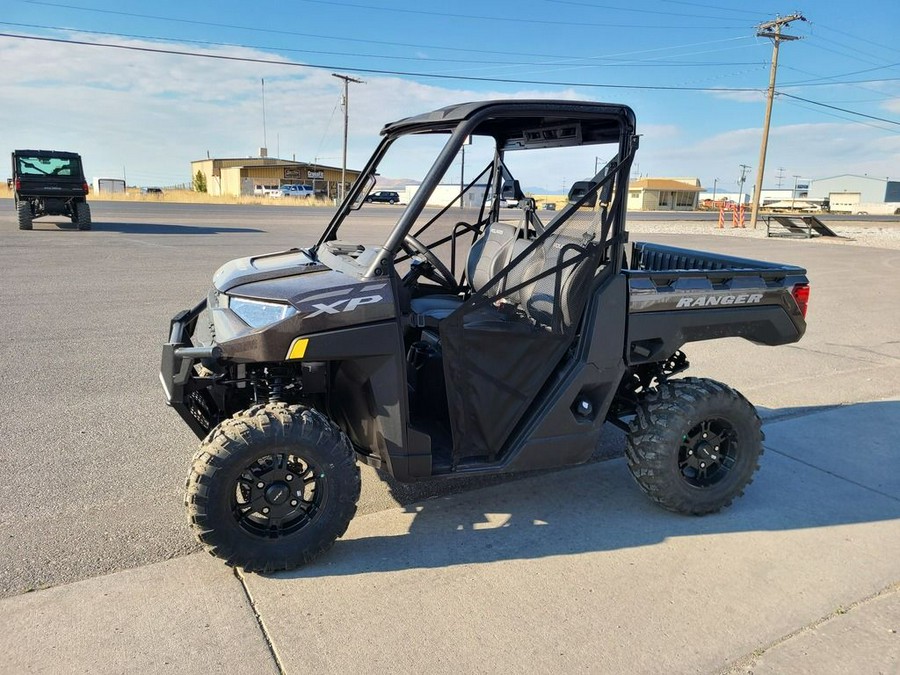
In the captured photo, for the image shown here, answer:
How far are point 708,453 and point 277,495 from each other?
2.29 metres

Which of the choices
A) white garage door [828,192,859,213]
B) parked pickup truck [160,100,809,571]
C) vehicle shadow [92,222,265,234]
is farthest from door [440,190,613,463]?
white garage door [828,192,859,213]

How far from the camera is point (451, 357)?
126 inches

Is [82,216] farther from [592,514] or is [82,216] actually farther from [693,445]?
[693,445]

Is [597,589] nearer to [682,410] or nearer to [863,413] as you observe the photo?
[682,410]

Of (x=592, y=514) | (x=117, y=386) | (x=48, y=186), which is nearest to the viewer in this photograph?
(x=592, y=514)

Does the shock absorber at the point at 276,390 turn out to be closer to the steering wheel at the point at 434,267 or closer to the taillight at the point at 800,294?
the steering wheel at the point at 434,267

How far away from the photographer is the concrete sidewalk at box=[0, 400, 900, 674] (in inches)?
101

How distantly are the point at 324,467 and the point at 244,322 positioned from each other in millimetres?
720

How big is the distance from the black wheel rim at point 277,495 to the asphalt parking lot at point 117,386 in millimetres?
457

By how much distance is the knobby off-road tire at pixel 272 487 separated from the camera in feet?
9.41

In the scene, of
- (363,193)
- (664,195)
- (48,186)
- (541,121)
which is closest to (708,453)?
(541,121)

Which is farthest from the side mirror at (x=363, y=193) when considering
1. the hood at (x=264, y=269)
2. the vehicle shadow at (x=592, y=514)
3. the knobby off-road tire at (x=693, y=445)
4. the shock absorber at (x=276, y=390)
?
the knobby off-road tire at (x=693, y=445)

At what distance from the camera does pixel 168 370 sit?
3.04 metres

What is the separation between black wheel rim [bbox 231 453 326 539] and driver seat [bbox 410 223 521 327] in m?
1.16
